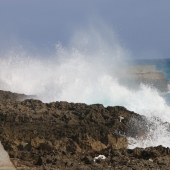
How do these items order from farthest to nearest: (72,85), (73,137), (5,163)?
1. (72,85)
2. (73,137)
3. (5,163)

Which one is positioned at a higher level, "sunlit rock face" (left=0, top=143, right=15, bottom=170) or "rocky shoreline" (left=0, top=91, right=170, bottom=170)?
"rocky shoreline" (left=0, top=91, right=170, bottom=170)

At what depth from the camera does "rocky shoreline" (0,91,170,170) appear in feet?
23.5

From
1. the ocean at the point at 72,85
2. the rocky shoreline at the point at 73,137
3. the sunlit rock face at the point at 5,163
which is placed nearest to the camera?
the sunlit rock face at the point at 5,163

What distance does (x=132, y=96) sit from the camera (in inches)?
747

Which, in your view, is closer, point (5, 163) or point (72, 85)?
point (5, 163)

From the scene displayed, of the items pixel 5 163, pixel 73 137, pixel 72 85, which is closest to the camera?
pixel 5 163

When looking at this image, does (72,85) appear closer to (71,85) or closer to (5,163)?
A: (71,85)

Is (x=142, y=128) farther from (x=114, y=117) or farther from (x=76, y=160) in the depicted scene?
(x=76, y=160)

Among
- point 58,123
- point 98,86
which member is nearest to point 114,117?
point 58,123

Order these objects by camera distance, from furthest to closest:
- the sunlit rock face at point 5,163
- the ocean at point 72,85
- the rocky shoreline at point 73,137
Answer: the ocean at point 72,85
the rocky shoreline at point 73,137
the sunlit rock face at point 5,163

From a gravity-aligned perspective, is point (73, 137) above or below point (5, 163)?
above

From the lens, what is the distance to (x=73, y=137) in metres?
8.90

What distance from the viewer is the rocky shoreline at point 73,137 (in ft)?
23.5

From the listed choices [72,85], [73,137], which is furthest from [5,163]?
[72,85]
